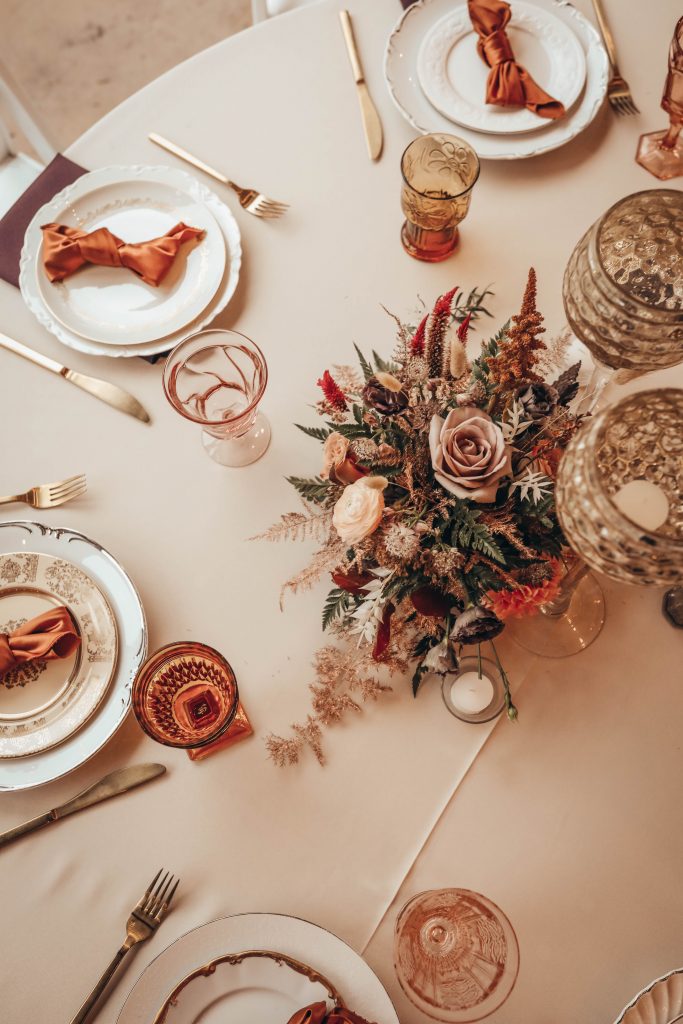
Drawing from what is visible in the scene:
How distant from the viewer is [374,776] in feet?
3.13

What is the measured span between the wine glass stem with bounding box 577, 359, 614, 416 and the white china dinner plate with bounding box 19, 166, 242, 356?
561 mm

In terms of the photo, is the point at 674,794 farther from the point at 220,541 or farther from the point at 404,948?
the point at 220,541

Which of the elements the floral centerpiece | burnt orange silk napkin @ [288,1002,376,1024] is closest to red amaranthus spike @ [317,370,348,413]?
the floral centerpiece

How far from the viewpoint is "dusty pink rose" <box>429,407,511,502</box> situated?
0.74m

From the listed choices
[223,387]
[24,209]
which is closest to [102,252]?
[24,209]

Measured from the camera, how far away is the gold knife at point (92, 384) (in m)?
1.09

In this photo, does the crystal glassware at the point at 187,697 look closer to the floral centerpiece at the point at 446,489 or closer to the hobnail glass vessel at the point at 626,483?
the floral centerpiece at the point at 446,489

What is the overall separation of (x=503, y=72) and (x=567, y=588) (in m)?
0.84

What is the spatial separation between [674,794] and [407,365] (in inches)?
26.2

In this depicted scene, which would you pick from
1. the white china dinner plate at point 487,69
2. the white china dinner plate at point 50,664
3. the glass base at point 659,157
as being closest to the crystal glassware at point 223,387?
the white china dinner plate at point 50,664

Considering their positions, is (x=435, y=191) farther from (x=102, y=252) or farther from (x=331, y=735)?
(x=331, y=735)

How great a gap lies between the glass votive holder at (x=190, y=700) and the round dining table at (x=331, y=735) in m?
0.04

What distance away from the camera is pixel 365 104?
4.05 feet

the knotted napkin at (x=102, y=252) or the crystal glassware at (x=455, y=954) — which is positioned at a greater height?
the knotted napkin at (x=102, y=252)
